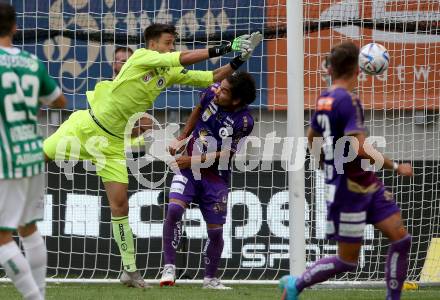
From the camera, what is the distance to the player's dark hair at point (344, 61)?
5723 millimetres

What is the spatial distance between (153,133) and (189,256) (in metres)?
1.17

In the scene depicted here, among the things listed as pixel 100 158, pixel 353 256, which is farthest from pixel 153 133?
pixel 353 256

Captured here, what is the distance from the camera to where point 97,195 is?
30.0 ft

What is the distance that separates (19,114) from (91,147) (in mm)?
2646

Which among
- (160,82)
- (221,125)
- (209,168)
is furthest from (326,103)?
(160,82)

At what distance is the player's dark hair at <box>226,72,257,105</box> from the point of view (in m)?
7.54

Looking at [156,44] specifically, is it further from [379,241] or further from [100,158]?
[379,241]

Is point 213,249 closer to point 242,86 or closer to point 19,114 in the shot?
point 242,86

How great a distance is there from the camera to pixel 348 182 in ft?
18.8

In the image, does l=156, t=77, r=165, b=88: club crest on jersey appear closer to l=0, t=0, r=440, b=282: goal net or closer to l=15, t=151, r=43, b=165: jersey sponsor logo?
l=0, t=0, r=440, b=282: goal net

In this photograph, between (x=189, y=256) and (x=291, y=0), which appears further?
(x=189, y=256)

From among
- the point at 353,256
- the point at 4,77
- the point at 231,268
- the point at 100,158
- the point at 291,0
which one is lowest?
the point at 231,268

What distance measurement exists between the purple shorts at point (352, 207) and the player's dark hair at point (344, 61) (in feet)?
1.99

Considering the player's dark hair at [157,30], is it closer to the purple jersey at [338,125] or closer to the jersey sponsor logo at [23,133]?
the purple jersey at [338,125]
